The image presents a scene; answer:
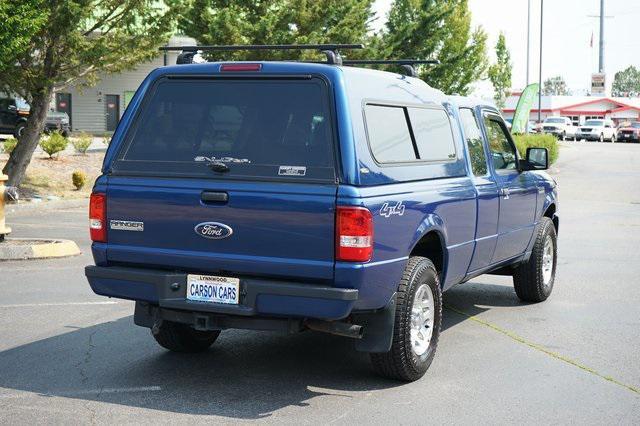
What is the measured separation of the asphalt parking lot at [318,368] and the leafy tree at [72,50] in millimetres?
8451

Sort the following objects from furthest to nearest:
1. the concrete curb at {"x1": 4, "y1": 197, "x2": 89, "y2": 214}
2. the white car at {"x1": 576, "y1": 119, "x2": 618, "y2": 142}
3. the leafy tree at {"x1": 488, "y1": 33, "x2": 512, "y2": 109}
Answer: the leafy tree at {"x1": 488, "y1": 33, "x2": 512, "y2": 109} → the white car at {"x1": 576, "y1": 119, "x2": 618, "y2": 142} → the concrete curb at {"x1": 4, "y1": 197, "x2": 89, "y2": 214}

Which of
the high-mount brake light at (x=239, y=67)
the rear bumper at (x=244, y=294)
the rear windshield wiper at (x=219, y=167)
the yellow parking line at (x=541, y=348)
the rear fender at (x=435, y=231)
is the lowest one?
the yellow parking line at (x=541, y=348)

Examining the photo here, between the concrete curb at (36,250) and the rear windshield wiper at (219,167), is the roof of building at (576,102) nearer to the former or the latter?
the concrete curb at (36,250)

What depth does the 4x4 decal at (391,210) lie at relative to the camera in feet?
19.1

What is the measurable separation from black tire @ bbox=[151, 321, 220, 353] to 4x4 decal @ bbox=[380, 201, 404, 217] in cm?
193

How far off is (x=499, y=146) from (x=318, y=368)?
119 inches

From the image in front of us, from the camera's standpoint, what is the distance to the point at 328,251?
5.66 m

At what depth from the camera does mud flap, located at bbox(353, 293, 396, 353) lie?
19.7ft

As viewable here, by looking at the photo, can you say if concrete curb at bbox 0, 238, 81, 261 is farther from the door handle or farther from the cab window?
the door handle

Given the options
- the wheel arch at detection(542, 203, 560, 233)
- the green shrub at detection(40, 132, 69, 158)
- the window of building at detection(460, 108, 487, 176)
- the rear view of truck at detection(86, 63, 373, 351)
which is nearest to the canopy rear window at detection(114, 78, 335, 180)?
the rear view of truck at detection(86, 63, 373, 351)

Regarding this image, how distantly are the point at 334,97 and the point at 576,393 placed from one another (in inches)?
96.9

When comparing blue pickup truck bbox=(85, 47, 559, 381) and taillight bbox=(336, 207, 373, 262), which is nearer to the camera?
taillight bbox=(336, 207, 373, 262)

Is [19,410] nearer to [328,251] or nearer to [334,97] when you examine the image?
[328,251]

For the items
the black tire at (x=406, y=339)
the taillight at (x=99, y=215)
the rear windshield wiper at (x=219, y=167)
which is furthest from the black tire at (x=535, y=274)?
the taillight at (x=99, y=215)
